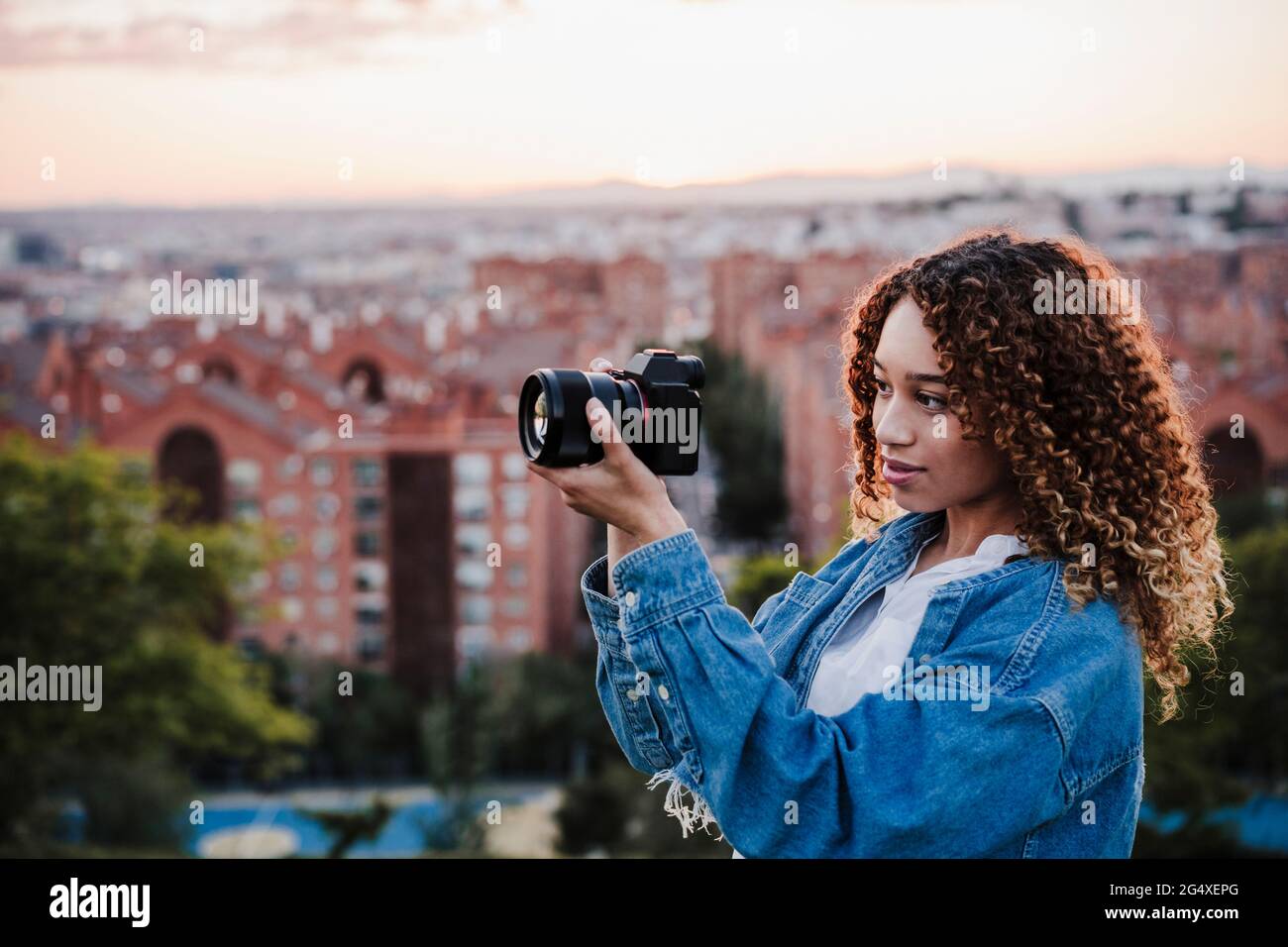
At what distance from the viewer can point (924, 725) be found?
837 mm

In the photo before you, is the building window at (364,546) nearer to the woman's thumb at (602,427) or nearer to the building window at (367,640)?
the building window at (367,640)

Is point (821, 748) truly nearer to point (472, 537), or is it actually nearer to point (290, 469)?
point (472, 537)

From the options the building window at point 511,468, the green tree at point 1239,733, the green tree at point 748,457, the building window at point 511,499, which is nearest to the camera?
the green tree at point 1239,733

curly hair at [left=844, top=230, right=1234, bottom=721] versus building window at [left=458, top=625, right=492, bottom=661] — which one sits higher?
curly hair at [left=844, top=230, right=1234, bottom=721]

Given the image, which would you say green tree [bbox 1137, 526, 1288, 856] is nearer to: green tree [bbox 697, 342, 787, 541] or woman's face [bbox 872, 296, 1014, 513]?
green tree [bbox 697, 342, 787, 541]

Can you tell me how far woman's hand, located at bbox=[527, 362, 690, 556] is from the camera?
89 cm

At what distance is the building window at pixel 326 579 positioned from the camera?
1927 cm

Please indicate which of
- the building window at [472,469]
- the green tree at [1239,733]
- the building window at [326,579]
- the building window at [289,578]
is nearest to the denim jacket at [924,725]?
the green tree at [1239,733]

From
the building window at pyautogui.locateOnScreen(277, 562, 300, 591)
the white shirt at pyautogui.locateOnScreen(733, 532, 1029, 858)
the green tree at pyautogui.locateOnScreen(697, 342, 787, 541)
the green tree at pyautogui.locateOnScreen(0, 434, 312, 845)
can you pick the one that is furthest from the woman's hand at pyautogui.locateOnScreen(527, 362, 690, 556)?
the green tree at pyautogui.locateOnScreen(697, 342, 787, 541)

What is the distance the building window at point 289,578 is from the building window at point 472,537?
2180 mm
